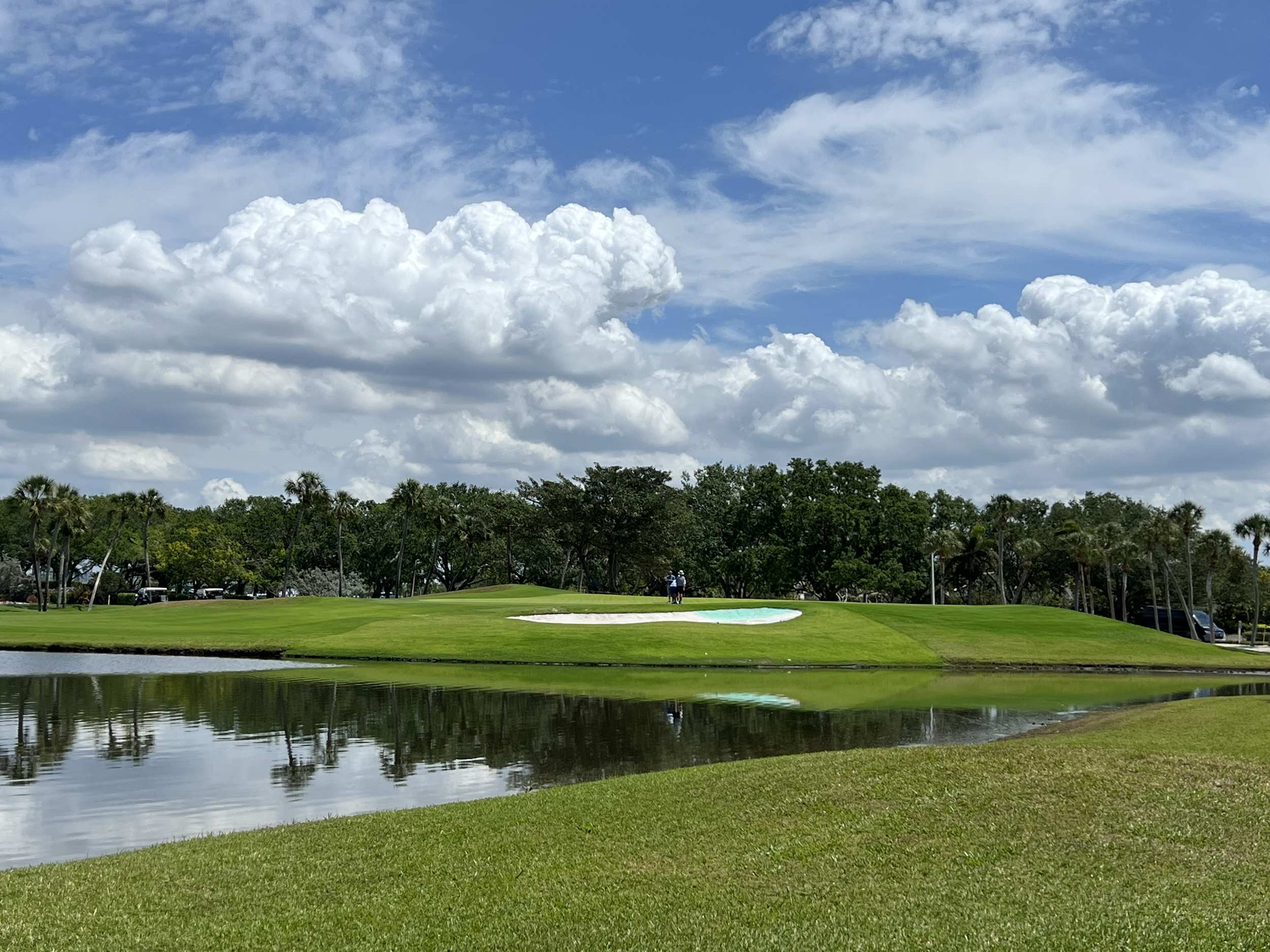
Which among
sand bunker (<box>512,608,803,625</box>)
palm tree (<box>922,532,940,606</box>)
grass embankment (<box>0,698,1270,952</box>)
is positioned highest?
palm tree (<box>922,532,940,606</box>)

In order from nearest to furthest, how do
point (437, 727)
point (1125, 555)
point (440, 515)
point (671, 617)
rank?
1. point (437, 727)
2. point (671, 617)
3. point (1125, 555)
4. point (440, 515)

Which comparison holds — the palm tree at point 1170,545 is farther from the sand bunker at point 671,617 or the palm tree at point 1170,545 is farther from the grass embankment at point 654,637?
the sand bunker at point 671,617

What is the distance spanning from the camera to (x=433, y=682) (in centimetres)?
3781

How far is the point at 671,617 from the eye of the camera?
201ft

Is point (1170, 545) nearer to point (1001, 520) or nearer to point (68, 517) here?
point (1001, 520)

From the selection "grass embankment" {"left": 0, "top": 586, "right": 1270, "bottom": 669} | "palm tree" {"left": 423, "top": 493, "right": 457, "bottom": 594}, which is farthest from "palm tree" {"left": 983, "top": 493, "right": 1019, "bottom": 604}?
"palm tree" {"left": 423, "top": 493, "right": 457, "bottom": 594}

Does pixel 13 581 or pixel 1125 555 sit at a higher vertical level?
pixel 1125 555

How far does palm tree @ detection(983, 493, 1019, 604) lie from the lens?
107 metres

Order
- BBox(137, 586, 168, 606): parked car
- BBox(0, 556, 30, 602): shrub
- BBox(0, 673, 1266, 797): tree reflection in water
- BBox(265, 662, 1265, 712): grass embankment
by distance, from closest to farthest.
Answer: BBox(0, 673, 1266, 797): tree reflection in water < BBox(265, 662, 1265, 712): grass embankment < BBox(137, 586, 168, 606): parked car < BBox(0, 556, 30, 602): shrub

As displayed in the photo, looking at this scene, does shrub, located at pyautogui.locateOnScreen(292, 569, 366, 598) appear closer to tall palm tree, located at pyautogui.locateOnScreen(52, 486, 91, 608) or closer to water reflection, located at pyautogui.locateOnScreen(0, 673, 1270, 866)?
tall palm tree, located at pyautogui.locateOnScreen(52, 486, 91, 608)

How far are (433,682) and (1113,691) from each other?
24.7 m

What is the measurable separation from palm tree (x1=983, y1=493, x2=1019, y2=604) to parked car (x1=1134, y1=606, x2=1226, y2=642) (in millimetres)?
13862

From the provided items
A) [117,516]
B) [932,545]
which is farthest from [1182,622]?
[117,516]

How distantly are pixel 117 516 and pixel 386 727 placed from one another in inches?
4494
